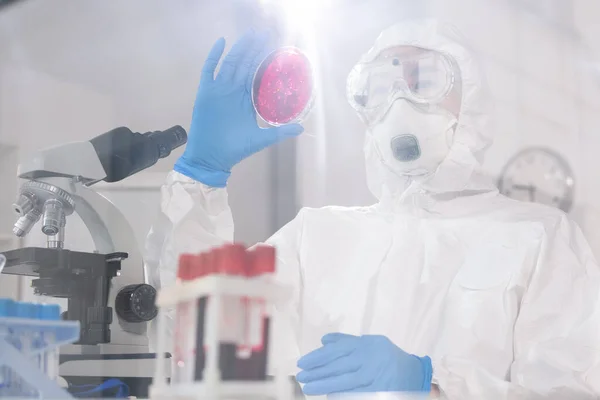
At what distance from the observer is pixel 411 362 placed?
3.49 feet

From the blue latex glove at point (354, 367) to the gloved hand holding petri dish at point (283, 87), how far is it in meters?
0.46

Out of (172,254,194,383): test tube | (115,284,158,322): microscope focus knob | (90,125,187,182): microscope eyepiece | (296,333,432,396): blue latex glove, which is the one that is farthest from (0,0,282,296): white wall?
(172,254,194,383): test tube

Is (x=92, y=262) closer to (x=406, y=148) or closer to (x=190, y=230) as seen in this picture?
(x=190, y=230)

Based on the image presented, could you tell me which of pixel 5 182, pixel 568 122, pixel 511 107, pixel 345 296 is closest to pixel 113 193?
pixel 5 182

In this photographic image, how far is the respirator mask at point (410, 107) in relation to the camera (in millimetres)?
1325

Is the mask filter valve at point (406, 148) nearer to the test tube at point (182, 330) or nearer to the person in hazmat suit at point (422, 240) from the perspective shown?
the person in hazmat suit at point (422, 240)

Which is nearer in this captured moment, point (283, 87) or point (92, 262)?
point (283, 87)

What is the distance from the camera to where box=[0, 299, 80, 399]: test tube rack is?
0.82 m

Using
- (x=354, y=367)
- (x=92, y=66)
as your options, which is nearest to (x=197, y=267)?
(x=354, y=367)

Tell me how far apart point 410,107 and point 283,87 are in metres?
0.27

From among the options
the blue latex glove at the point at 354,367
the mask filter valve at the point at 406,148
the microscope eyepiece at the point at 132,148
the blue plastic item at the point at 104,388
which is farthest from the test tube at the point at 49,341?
the mask filter valve at the point at 406,148

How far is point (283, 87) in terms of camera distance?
4.06 ft

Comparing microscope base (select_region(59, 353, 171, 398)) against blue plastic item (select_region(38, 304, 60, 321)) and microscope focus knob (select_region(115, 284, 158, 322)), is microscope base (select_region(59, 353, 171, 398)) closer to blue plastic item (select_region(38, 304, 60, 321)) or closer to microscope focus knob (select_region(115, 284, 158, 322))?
microscope focus knob (select_region(115, 284, 158, 322))

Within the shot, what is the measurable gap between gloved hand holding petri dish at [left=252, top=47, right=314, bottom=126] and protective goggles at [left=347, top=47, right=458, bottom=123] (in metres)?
0.17
